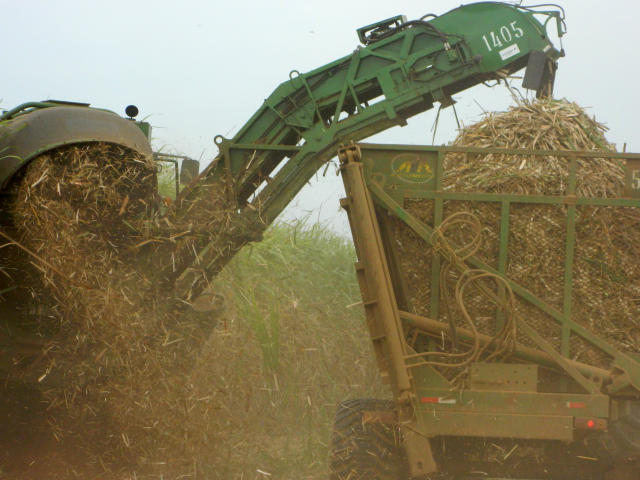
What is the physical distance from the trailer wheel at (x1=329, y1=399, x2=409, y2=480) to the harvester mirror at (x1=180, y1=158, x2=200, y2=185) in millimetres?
2809

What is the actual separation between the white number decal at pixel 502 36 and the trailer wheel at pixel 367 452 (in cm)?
334

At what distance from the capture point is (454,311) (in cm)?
463

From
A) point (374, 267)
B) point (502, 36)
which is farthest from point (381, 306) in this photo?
point (502, 36)

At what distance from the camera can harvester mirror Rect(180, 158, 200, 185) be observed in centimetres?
675

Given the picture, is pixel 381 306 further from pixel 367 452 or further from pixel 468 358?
pixel 367 452

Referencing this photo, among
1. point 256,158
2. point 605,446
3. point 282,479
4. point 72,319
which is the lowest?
point 282,479

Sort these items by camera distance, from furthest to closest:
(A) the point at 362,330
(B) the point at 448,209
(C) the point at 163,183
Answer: (C) the point at 163,183
(A) the point at 362,330
(B) the point at 448,209

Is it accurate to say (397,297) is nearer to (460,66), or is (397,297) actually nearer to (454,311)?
(454,311)

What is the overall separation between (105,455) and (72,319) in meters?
0.97

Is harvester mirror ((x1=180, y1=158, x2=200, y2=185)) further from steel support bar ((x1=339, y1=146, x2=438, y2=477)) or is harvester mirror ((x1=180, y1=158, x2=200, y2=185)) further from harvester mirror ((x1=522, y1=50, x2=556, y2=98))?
harvester mirror ((x1=522, y1=50, x2=556, y2=98))

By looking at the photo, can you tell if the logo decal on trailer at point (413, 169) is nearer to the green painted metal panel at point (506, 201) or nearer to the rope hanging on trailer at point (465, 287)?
the green painted metal panel at point (506, 201)

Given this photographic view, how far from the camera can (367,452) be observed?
464cm

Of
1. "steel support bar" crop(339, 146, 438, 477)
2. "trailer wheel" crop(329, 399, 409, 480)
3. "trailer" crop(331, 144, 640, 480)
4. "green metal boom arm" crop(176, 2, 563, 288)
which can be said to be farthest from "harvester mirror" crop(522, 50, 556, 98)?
"trailer wheel" crop(329, 399, 409, 480)

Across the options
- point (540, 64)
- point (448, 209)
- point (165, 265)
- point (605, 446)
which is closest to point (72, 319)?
point (165, 265)
